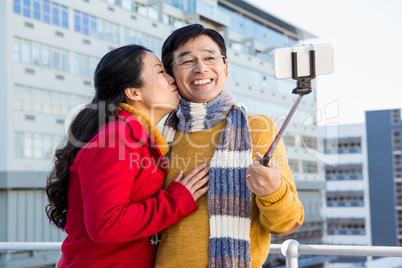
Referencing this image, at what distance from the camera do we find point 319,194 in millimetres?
44406

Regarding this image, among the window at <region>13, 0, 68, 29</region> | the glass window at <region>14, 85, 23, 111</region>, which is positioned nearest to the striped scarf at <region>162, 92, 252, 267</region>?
the glass window at <region>14, 85, 23, 111</region>

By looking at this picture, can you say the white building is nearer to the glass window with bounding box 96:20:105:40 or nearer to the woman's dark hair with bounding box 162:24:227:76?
the glass window with bounding box 96:20:105:40

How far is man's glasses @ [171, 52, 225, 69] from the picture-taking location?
168 centimetres

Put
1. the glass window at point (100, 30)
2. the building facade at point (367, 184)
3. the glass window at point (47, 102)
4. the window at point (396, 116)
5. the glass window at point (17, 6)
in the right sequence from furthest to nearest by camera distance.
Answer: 1. the window at point (396, 116)
2. the building facade at point (367, 184)
3. the glass window at point (100, 30)
4. the glass window at point (47, 102)
5. the glass window at point (17, 6)

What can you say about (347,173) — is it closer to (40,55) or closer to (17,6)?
(40,55)

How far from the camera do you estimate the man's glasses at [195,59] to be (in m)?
1.68

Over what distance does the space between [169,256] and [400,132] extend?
5799 cm

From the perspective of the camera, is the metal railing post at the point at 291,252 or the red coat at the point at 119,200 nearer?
the red coat at the point at 119,200

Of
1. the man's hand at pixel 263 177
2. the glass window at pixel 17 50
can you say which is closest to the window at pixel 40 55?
the glass window at pixel 17 50

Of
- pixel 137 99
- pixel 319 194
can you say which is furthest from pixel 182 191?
pixel 319 194

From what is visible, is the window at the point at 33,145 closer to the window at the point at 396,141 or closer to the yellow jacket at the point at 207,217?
the yellow jacket at the point at 207,217

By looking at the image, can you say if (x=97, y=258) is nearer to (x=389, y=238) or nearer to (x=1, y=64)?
(x=1, y=64)

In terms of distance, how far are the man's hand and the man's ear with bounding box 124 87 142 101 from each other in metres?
0.46

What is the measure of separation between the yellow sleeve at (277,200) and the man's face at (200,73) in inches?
7.4
